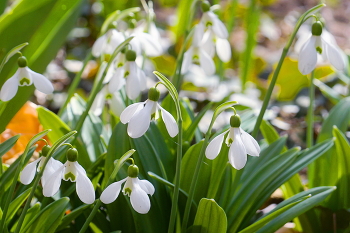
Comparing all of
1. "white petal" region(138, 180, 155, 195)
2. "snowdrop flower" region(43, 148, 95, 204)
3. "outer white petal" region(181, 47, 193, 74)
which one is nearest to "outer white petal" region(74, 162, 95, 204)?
"snowdrop flower" region(43, 148, 95, 204)

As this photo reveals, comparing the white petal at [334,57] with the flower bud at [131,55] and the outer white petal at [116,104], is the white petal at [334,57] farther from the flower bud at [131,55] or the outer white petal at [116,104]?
the outer white petal at [116,104]

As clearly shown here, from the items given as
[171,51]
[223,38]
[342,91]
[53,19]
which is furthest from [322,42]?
[171,51]

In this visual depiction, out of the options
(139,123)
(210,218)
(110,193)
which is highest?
(139,123)

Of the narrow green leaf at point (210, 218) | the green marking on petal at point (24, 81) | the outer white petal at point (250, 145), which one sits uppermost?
the green marking on petal at point (24, 81)

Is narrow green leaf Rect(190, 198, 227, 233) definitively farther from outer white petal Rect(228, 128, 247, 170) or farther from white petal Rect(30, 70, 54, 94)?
white petal Rect(30, 70, 54, 94)

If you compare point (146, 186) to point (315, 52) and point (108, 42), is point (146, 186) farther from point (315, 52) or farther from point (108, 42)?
point (108, 42)

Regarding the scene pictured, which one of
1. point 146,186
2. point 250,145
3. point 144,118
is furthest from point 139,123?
point 250,145

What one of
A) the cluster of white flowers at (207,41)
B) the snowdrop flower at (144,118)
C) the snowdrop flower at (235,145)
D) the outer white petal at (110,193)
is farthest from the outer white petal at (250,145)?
the cluster of white flowers at (207,41)
